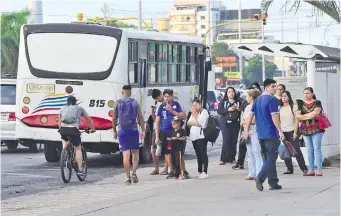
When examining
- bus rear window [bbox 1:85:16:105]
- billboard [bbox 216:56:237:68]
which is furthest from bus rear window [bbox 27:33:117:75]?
billboard [bbox 216:56:237:68]

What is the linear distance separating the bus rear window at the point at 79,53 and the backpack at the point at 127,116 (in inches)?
191

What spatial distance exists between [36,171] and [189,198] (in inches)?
282

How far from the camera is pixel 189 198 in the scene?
1458 centimetres

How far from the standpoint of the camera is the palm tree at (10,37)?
61866 mm

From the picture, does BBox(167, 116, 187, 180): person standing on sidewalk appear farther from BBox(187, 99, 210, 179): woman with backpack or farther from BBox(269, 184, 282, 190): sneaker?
BBox(269, 184, 282, 190): sneaker

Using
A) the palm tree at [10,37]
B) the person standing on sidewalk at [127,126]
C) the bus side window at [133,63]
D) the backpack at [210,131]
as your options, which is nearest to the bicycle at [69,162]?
the person standing on sidewalk at [127,126]

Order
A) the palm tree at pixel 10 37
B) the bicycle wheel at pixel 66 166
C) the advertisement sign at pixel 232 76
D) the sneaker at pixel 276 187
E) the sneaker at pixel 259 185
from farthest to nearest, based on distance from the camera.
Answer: the advertisement sign at pixel 232 76 → the palm tree at pixel 10 37 → the bicycle wheel at pixel 66 166 → the sneaker at pixel 276 187 → the sneaker at pixel 259 185

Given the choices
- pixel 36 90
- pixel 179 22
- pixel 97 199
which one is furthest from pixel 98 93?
pixel 179 22

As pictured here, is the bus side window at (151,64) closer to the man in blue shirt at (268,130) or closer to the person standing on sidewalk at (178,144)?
the person standing on sidewalk at (178,144)

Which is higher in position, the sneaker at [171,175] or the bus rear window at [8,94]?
the bus rear window at [8,94]

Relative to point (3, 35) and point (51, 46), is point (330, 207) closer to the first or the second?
point (51, 46)

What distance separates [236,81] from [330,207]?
362 feet

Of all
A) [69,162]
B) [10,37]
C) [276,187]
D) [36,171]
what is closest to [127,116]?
[69,162]

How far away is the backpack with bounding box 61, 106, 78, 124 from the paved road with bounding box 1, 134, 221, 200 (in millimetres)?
1174
